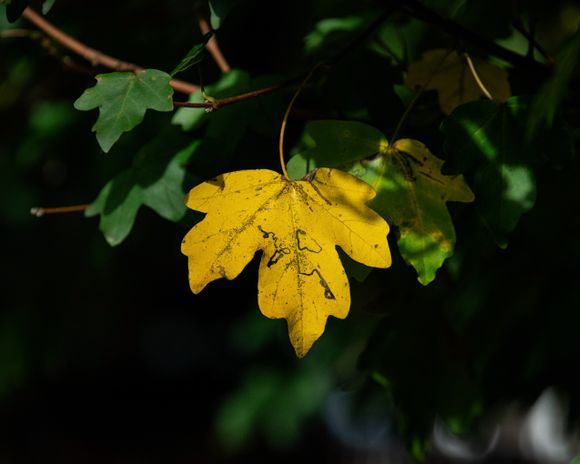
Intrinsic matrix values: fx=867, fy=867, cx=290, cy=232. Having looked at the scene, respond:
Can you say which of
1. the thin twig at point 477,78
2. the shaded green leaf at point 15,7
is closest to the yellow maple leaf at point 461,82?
the thin twig at point 477,78

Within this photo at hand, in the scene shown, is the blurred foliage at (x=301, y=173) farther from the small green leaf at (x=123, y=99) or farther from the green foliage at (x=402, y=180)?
the small green leaf at (x=123, y=99)

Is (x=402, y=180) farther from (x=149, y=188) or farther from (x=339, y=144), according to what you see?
(x=149, y=188)

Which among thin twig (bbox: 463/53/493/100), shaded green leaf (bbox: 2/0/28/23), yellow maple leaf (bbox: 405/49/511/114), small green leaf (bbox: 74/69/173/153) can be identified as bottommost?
yellow maple leaf (bbox: 405/49/511/114)

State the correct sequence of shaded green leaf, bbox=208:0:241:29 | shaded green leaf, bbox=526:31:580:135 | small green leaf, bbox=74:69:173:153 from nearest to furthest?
1. shaded green leaf, bbox=526:31:580:135
2. small green leaf, bbox=74:69:173:153
3. shaded green leaf, bbox=208:0:241:29

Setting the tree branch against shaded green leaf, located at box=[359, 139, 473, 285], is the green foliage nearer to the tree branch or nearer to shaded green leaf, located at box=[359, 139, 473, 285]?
shaded green leaf, located at box=[359, 139, 473, 285]

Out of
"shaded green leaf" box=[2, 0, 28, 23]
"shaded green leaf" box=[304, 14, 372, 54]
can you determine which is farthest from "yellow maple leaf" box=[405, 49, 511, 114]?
"shaded green leaf" box=[2, 0, 28, 23]

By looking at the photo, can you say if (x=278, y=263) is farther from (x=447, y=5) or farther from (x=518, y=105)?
(x=447, y=5)
